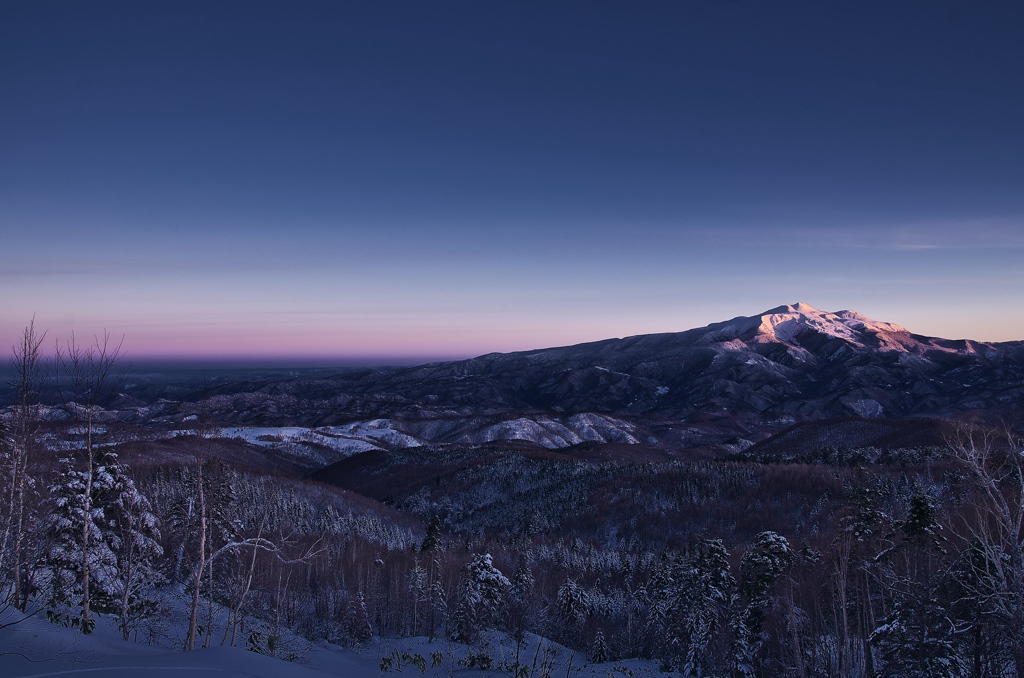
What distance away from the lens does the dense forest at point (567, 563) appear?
17.2 meters

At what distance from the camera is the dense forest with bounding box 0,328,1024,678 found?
17234 millimetres

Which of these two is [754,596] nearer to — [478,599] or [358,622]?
[478,599]

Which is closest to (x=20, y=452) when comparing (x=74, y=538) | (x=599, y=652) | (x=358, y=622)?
(x=74, y=538)

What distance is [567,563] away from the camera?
60.5m

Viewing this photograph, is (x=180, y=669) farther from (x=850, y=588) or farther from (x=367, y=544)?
(x=367, y=544)

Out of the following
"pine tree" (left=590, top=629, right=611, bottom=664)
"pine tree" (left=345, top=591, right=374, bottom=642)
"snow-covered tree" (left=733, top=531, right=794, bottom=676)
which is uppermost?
"snow-covered tree" (left=733, top=531, right=794, bottom=676)

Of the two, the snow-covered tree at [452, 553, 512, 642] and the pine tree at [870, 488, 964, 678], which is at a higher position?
the pine tree at [870, 488, 964, 678]

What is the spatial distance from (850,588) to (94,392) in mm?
36875

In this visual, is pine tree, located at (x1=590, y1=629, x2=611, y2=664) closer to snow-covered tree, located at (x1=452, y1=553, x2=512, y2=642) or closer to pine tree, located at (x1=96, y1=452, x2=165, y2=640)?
snow-covered tree, located at (x1=452, y1=553, x2=512, y2=642)

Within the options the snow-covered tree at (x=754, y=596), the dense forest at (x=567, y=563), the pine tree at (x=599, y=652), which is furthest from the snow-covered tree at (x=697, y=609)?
the pine tree at (x=599, y=652)

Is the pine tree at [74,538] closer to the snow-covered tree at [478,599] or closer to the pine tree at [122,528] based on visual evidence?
the pine tree at [122,528]

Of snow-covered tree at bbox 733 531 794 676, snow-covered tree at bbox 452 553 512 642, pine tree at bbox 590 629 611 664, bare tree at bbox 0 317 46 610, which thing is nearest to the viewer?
bare tree at bbox 0 317 46 610

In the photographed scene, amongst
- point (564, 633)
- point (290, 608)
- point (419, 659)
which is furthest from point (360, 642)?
point (419, 659)

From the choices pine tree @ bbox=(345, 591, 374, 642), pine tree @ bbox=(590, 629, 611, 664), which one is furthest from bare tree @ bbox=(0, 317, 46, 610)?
pine tree @ bbox=(590, 629, 611, 664)
